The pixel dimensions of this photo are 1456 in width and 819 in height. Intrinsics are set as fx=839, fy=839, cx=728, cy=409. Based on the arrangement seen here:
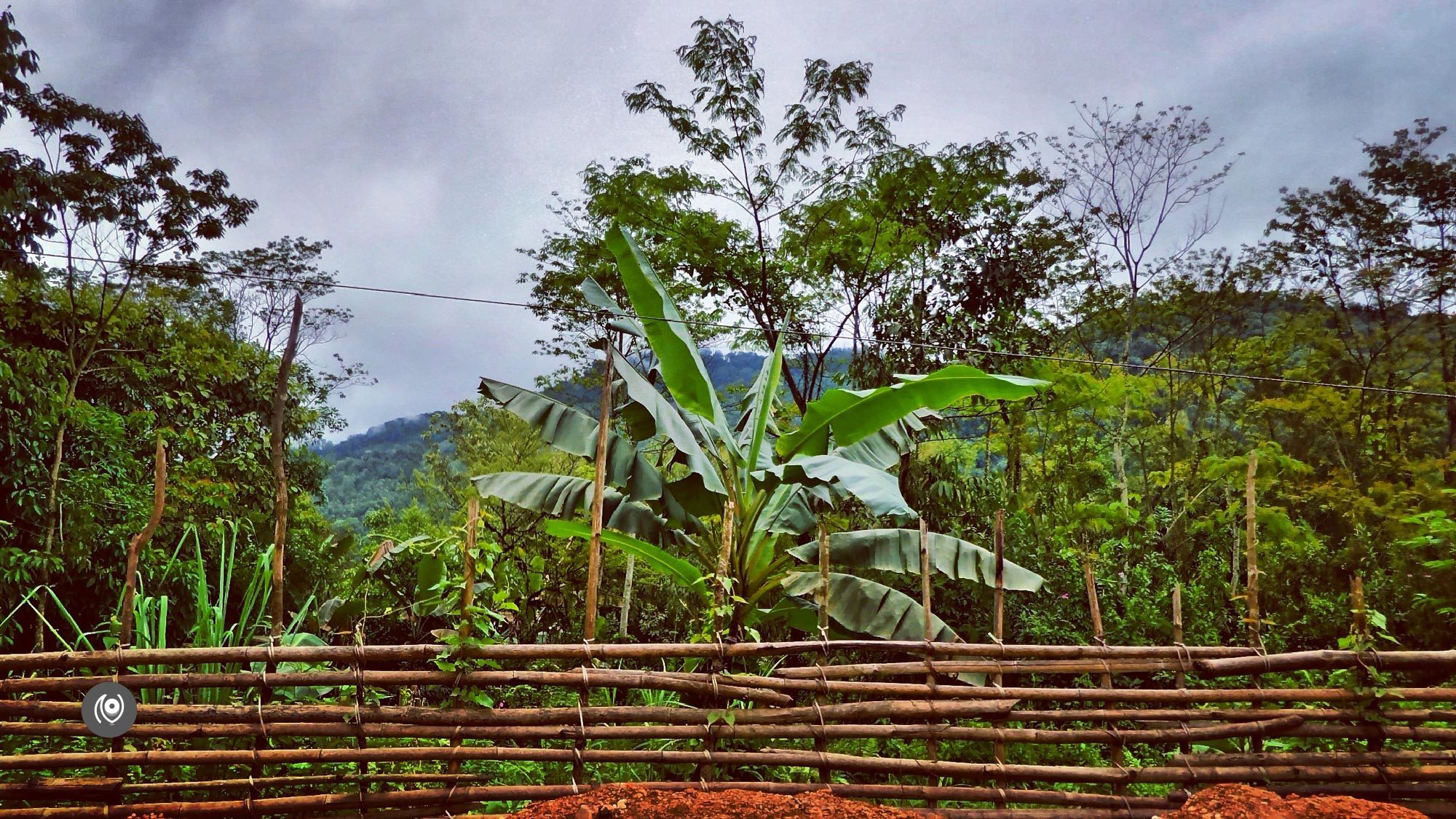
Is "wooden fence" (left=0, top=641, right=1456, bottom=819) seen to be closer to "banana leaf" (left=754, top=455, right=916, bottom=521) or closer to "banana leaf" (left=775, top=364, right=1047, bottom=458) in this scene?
"banana leaf" (left=754, top=455, right=916, bottom=521)

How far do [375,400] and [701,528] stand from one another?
761cm

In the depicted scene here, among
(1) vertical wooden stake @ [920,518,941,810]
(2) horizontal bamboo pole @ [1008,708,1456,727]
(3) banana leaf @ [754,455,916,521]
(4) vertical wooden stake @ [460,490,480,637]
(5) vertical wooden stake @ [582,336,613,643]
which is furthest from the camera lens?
(3) banana leaf @ [754,455,916,521]

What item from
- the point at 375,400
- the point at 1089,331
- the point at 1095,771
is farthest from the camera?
the point at 375,400

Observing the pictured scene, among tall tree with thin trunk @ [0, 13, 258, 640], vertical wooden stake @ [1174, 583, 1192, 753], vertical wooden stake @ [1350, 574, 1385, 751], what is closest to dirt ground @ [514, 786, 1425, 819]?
vertical wooden stake @ [1174, 583, 1192, 753]

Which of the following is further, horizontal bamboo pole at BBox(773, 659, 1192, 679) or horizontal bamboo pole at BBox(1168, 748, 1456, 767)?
horizontal bamboo pole at BBox(1168, 748, 1456, 767)

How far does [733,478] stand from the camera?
15.5 feet

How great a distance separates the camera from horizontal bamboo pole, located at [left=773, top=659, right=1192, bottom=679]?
10.2 feet

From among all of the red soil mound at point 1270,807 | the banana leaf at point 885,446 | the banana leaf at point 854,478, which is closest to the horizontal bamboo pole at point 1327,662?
the red soil mound at point 1270,807

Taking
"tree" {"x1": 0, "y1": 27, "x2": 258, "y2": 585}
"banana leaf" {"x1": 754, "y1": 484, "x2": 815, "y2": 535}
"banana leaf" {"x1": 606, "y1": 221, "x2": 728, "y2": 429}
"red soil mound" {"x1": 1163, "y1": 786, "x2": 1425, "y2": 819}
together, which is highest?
"tree" {"x1": 0, "y1": 27, "x2": 258, "y2": 585}

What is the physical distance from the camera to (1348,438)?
296 inches

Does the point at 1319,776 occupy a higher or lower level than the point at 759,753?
lower

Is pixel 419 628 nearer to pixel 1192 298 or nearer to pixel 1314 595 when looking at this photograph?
pixel 1314 595

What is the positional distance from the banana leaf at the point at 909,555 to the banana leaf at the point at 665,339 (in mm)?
941

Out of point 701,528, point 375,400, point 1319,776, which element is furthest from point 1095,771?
point 375,400
